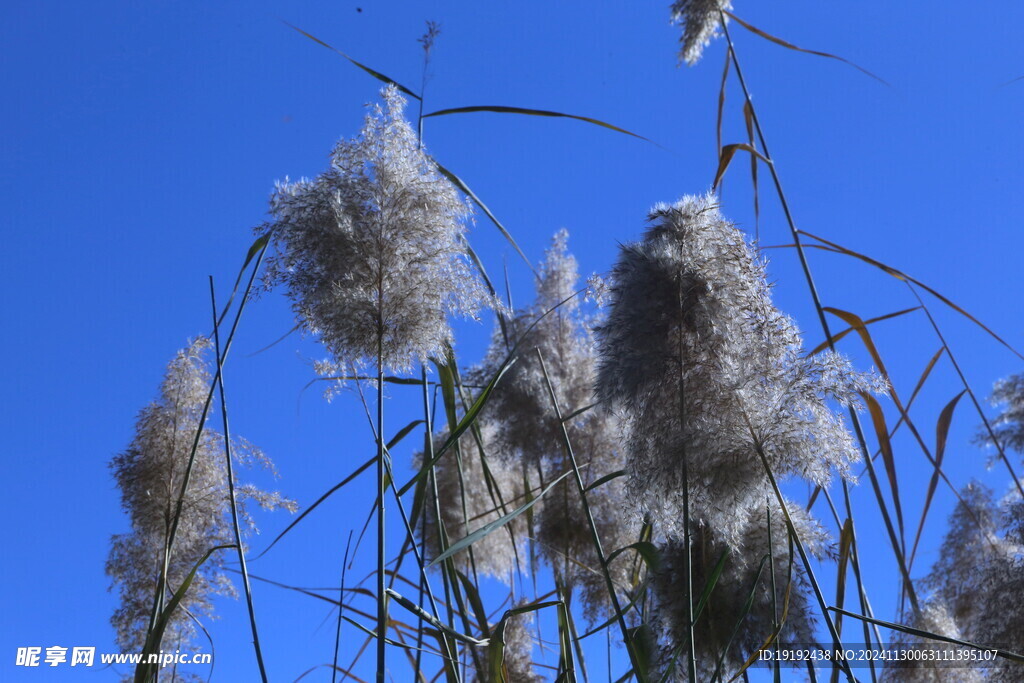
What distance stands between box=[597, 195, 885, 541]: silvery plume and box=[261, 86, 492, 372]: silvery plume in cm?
52

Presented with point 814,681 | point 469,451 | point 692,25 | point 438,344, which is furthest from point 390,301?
point 469,451

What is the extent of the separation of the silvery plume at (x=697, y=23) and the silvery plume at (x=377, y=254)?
4.79ft

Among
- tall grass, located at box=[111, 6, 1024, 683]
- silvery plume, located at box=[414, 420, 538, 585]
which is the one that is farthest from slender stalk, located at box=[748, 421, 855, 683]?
silvery plume, located at box=[414, 420, 538, 585]

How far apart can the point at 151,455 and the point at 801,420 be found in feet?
9.61

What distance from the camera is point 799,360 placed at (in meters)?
2.31

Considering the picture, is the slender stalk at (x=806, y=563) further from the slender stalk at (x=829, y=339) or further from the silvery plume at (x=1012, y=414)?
the silvery plume at (x=1012, y=414)

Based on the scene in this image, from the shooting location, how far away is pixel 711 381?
233cm

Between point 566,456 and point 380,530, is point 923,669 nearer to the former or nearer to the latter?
point 566,456

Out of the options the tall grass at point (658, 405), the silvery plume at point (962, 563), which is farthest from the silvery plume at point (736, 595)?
the silvery plume at point (962, 563)

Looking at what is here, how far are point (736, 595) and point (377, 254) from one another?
1604 mm

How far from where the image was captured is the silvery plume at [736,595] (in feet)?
8.98

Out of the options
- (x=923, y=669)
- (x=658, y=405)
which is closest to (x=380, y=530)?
(x=658, y=405)

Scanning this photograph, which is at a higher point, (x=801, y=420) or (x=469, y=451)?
(x=469, y=451)

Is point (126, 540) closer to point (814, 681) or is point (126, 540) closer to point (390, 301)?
point (390, 301)
